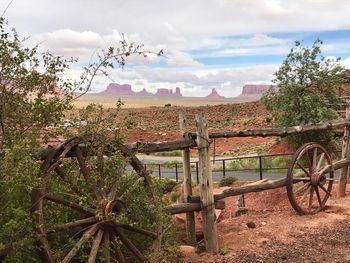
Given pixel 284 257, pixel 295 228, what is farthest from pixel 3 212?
pixel 295 228

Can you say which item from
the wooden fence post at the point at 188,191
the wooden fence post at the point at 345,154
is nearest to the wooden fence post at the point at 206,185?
the wooden fence post at the point at 188,191

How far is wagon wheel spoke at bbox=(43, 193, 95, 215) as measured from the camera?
4.44m

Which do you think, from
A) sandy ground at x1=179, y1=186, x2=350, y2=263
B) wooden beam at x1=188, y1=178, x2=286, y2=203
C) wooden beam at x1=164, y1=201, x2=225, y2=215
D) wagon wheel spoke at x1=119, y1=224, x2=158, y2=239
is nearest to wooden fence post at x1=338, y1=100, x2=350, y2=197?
sandy ground at x1=179, y1=186, x2=350, y2=263

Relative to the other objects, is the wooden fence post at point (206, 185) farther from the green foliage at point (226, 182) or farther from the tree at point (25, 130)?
the green foliage at point (226, 182)

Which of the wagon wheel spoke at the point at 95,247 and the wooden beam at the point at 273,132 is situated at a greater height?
the wooden beam at the point at 273,132

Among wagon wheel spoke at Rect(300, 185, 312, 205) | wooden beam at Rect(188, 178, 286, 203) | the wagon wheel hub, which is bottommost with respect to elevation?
wagon wheel spoke at Rect(300, 185, 312, 205)

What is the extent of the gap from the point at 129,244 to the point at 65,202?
865 millimetres

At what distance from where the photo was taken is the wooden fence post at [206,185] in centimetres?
646

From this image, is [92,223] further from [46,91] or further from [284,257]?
[284,257]

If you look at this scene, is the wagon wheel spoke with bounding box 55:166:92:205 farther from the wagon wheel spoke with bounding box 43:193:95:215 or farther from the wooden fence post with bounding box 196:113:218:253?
the wooden fence post with bounding box 196:113:218:253

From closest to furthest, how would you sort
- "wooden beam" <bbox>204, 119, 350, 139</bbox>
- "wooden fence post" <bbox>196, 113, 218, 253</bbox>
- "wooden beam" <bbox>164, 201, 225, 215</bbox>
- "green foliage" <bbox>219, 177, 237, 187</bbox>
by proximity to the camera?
"wooden beam" <bbox>164, 201, 225, 215</bbox> → "wooden fence post" <bbox>196, 113, 218, 253</bbox> → "wooden beam" <bbox>204, 119, 350, 139</bbox> → "green foliage" <bbox>219, 177, 237, 187</bbox>

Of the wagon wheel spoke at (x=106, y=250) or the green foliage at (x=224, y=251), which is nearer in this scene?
the wagon wheel spoke at (x=106, y=250)

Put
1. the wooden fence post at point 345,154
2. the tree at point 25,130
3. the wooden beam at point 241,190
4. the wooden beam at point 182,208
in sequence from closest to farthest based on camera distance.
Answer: the tree at point 25,130 → the wooden beam at point 182,208 → the wooden beam at point 241,190 → the wooden fence post at point 345,154

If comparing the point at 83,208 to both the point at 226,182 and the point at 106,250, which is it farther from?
the point at 226,182
